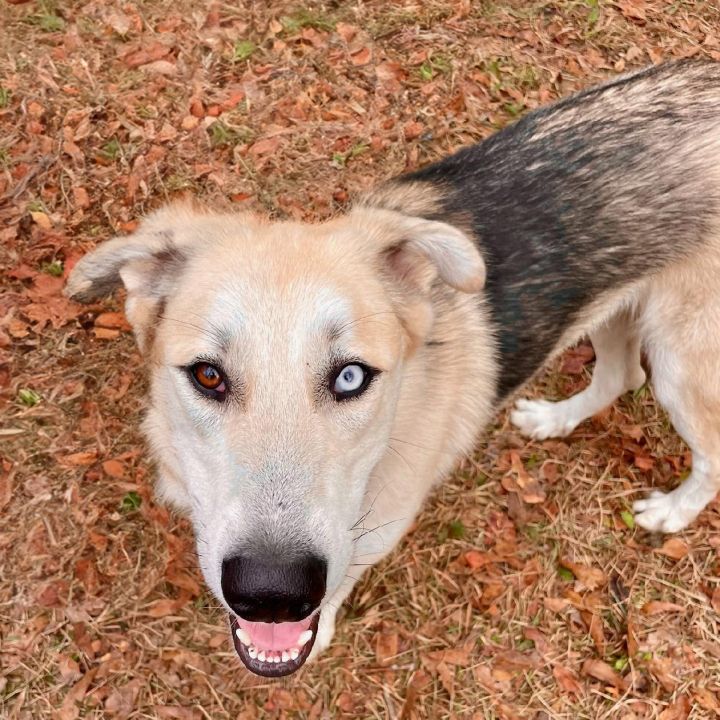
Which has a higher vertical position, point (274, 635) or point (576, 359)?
point (274, 635)

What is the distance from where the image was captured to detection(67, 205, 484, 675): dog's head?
212cm

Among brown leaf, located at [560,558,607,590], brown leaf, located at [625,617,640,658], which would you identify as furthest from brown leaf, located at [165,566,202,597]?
brown leaf, located at [625,617,640,658]

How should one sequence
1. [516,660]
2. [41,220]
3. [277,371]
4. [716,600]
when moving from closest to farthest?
[277,371], [516,660], [716,600], [41,220]

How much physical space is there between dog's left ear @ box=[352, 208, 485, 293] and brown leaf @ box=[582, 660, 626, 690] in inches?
101

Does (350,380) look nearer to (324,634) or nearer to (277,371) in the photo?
(277,371)

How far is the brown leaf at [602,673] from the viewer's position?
3977mm

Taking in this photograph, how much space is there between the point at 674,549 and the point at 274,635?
2.86 m

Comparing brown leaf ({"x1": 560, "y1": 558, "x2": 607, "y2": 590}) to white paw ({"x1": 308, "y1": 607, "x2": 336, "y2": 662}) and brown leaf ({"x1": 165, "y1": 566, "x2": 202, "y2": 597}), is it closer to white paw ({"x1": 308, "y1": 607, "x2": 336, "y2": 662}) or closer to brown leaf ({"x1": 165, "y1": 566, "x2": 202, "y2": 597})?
white paw ({"x1": 308, "y1": 607, "x2": 336, "y2": 662})

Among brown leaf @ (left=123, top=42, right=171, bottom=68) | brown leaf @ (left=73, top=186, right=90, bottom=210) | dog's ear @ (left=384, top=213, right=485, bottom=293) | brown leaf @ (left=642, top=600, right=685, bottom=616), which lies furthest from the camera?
brown leaf @ (left=123, top=42, right=171, bottom=68)

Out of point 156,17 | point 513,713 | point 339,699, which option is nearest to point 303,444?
point 339,699

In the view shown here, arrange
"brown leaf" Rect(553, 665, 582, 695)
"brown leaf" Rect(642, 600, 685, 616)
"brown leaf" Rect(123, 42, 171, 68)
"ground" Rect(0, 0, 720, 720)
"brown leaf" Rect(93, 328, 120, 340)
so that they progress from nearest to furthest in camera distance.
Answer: "ground" Rect(0, 0, 720, 720) < "brown leaf" Rect(553, 665, 582, 695) < "brown leaf" Rect(642, 600, 685, 616) < "brown leaf" Rect(93, 328, 120, 340) < "brown leaf" Rect(123, 42, 171, 68)

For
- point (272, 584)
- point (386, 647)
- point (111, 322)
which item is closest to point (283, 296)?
point (272, 584)

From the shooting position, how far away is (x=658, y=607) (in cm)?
420

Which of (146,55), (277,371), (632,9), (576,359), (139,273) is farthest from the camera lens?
(632,9)
